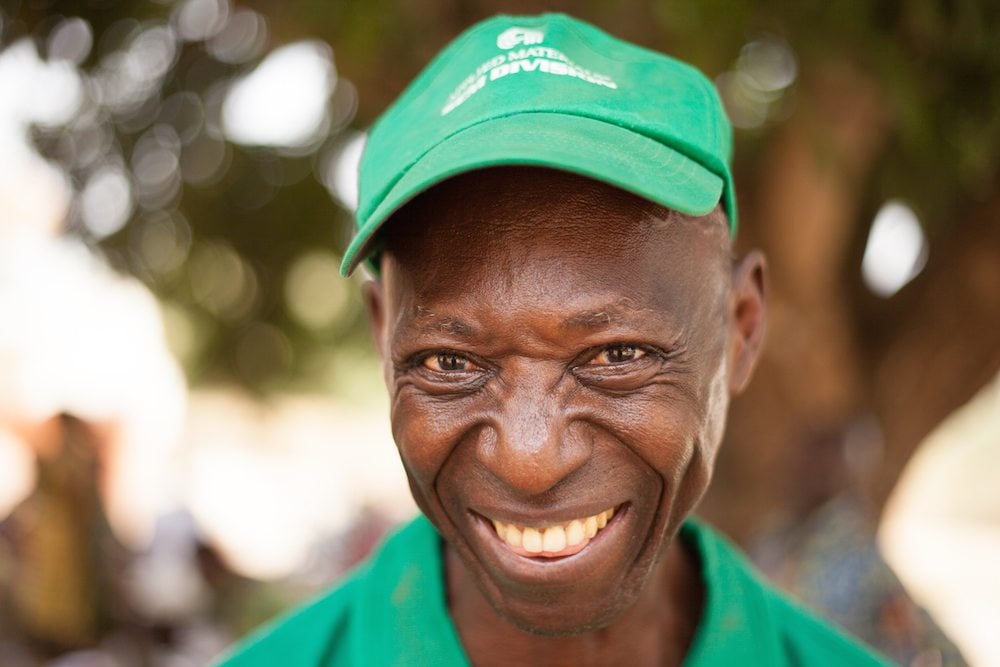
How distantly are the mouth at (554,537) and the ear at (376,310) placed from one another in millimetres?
390

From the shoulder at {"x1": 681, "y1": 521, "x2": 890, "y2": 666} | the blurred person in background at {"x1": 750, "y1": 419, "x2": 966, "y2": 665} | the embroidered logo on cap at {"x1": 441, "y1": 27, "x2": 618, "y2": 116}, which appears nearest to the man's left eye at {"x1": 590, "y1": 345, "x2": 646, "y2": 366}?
the embroidered logo on cap at {"x1": 441, "y1": 27, "x2": 618, "y2": 116}

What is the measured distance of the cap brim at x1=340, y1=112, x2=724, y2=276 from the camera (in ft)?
4.21

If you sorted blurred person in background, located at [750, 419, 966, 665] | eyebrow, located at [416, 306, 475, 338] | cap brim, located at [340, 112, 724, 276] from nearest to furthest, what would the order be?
cap brim, located at [340, 112, 724, 276]
eyebrow, located at [416, 306, 475, 338]
blurred person in background, located at [750, 419, 966, 665]

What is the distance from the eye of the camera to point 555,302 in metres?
1.36

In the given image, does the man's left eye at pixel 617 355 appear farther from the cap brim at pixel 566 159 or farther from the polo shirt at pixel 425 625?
the polo shirt at pixel 425 625

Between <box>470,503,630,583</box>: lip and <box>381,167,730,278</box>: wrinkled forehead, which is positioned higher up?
<box>381,167,730,278</box>: wrinkled forehead

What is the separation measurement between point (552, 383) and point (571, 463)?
0.11 metres

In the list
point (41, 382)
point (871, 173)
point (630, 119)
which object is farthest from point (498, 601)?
point (41, 382)

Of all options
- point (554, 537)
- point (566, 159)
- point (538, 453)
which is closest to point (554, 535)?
point (554, 537)

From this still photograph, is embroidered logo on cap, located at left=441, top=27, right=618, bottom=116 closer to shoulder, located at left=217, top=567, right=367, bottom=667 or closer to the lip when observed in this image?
the lip

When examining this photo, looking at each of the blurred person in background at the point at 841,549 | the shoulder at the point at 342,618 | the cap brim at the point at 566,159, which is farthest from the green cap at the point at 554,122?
the blurred person in background at the point at 841,549

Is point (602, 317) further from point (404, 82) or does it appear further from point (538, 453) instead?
point (404, 82)

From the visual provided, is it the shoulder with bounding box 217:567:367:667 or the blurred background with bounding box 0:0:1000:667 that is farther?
the blurred background with bounding box 0:0:1000:667

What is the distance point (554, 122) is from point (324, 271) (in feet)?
13.1
